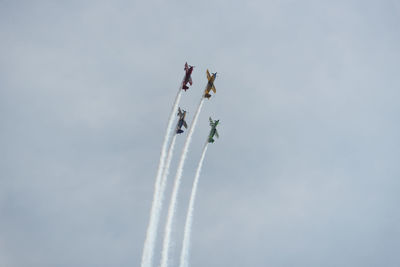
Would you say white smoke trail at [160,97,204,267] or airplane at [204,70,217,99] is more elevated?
airplane at [204,70,217,99]

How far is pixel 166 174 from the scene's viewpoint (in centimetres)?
14938

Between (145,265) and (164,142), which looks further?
(164,142)

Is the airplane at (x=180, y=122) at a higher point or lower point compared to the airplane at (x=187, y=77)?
lower

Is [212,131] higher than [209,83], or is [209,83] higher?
[209,83]

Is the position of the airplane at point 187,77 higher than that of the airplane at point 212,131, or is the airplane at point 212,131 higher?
the airplane at point 187,77

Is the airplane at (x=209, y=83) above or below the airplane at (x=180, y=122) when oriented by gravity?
above

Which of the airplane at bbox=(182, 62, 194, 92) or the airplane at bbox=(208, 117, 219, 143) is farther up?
the airplane at bbox=(182, 62, 194, 92)

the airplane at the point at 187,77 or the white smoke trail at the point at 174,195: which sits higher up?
the airplane at the point at 187,77

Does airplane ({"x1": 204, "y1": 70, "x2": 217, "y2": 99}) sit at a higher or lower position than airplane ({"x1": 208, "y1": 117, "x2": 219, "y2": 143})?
higher

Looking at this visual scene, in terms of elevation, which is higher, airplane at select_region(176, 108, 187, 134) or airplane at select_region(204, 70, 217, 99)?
airplane at select_region(204, 70, 217, 99)

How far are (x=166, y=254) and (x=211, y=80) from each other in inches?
2017

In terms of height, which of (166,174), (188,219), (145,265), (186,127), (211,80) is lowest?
(145,265)

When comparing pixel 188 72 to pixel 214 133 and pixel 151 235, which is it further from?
pixel 151 235

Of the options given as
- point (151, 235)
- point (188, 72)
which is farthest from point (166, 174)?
point (188, 72)
